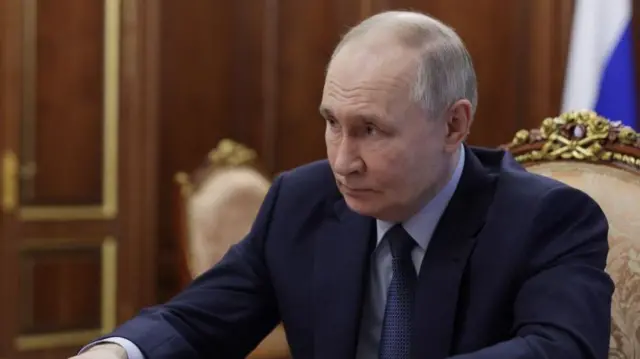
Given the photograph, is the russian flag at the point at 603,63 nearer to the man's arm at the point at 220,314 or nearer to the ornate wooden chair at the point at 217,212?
the ornate wooden chair at the point at 217,212

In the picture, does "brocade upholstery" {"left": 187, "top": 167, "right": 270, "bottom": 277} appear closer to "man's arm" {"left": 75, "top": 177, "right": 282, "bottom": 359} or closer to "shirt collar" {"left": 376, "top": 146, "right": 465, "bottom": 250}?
"man's arm" {"left": 75, "top": 177, "right": 282, "bottom": 359}

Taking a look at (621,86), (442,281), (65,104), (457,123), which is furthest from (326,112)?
(65,104)

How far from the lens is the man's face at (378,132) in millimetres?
1213

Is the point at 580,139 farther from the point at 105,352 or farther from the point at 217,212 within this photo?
the point at 217,212

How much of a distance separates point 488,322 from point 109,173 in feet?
10.8

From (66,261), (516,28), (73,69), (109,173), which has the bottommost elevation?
(66,261)

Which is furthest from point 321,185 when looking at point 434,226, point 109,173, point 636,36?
point 109,173

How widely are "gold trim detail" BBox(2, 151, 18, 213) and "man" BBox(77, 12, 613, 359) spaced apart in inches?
109

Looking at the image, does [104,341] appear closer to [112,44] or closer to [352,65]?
[352,65]

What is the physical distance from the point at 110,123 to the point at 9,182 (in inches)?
22.3

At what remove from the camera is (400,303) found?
4.38 feet

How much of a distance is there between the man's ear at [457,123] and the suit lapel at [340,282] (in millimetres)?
199

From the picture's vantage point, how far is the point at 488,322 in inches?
50.2

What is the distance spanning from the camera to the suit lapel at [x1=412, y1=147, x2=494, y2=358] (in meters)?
1.28
